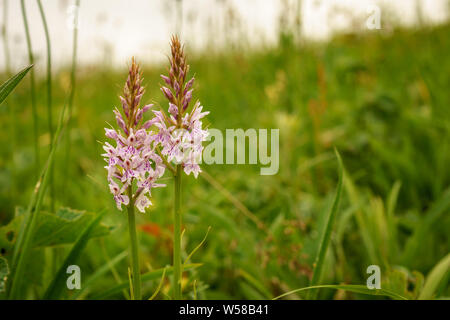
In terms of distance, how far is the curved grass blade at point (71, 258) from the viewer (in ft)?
4.09

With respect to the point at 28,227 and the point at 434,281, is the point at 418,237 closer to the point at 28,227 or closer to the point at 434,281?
the point at 434,281

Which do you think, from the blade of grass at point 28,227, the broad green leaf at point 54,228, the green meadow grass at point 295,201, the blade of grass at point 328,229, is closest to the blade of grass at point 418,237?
the green meadow grass at point 295,201

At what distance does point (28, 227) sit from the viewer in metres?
1.20

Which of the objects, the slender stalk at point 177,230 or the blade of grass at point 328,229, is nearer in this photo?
the slender stalk at point 177,230

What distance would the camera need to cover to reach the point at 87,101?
6297mm

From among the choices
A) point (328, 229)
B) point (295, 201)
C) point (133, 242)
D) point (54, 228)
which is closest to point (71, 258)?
point (54, 228)

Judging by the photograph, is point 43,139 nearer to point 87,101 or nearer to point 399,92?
point 87,101

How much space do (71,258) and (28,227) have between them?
177 millimetres

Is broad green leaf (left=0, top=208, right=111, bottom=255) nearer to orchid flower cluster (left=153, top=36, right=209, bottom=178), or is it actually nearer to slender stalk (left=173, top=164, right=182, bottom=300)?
slender stalk (left=173, top=164, right=182, bottom=300)

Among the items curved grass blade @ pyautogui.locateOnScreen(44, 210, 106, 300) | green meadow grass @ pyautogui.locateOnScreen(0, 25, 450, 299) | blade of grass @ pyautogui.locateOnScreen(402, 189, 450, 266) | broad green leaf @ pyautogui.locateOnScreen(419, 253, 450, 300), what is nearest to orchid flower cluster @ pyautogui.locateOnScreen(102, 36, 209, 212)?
green meadow grass @ pyautogui.locateOnScreen(0, 25, 450, 299)

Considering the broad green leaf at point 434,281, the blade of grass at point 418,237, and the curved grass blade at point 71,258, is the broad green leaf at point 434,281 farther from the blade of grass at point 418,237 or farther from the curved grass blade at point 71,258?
the curved grass blade at point 71,258

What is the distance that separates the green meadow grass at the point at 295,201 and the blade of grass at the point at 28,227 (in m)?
0.07
